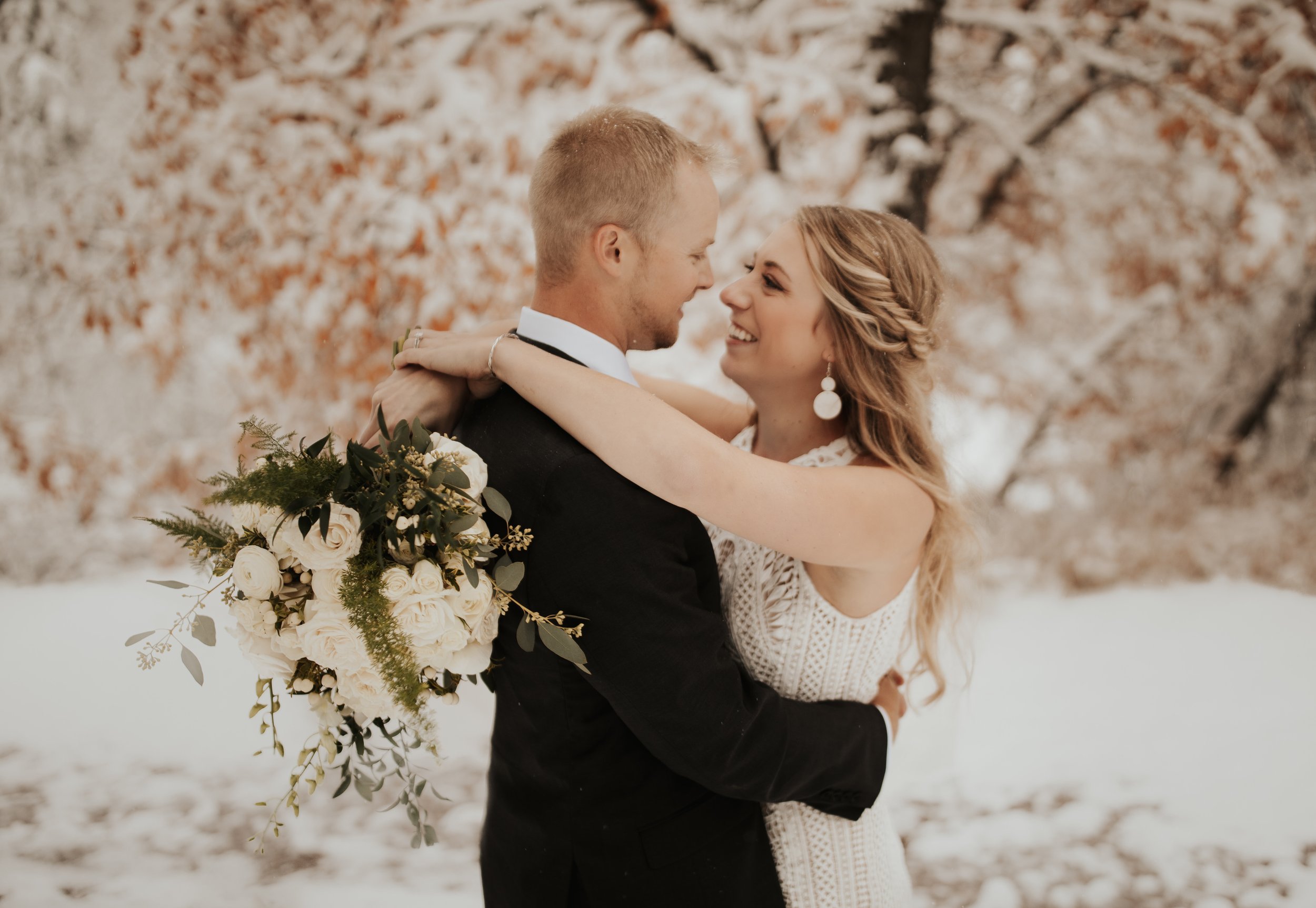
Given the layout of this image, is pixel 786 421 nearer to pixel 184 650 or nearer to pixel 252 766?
pixel 184 650

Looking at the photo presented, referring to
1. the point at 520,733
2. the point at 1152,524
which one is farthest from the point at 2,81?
the point at 1152,524

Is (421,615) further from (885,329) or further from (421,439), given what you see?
(885,329)

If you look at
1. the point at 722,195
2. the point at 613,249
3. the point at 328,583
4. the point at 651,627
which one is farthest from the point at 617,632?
the point at 722,195

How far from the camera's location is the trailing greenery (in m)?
1.17

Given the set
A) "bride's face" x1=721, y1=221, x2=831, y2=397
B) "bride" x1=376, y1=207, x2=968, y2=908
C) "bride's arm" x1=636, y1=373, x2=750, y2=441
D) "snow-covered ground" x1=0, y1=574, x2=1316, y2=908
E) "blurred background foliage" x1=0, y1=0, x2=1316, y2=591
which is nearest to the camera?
"bride" x1=376, y1=207, x2=968, y2=908

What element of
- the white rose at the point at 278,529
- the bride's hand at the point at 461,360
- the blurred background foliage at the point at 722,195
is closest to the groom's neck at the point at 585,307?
the bride's hand at the point at 461,360

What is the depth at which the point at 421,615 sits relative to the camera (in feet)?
3.83

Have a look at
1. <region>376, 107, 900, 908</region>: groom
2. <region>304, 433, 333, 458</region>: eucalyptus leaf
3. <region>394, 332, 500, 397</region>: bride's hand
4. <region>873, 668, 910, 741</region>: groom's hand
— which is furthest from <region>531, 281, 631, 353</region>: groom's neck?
<region>873, 668, 910, 741</region>: groom's hand

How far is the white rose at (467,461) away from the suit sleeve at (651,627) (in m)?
0.10

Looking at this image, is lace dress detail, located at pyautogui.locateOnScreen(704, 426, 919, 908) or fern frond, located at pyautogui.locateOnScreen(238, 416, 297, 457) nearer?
fern frond, located at pyautogui.locateOnScreen(238, 416, 297, 457)

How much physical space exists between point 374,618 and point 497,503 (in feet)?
0.69

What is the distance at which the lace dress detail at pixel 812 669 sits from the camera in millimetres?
1688

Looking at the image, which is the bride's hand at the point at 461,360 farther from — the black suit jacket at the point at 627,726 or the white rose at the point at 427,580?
the white rose at the point at 427,580

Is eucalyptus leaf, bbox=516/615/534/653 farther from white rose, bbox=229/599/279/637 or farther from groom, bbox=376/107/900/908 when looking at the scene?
white rose, bbox=229/599/279/637
